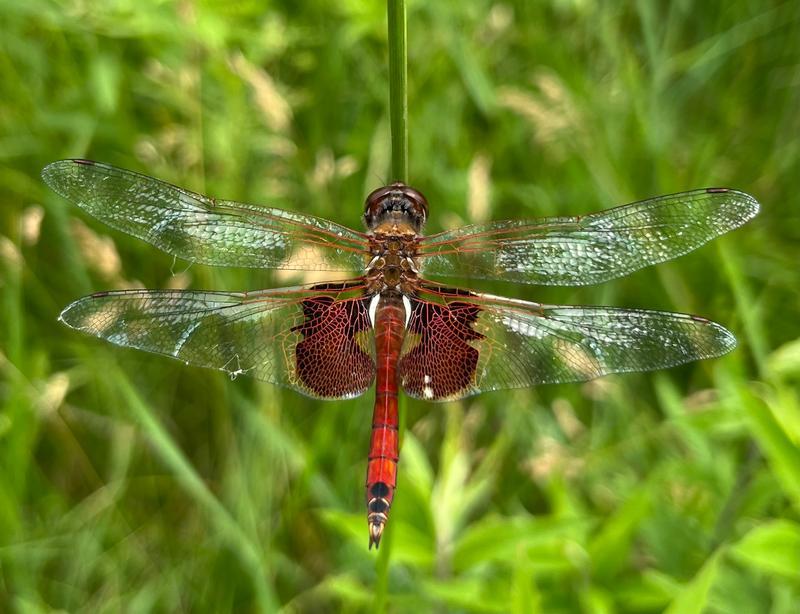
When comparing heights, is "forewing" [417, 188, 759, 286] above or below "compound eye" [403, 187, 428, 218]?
below

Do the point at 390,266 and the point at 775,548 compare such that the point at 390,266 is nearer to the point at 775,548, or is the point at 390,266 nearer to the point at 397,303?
the point at 397,303

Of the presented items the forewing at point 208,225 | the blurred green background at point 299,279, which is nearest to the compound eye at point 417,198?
the forewing at point 208,225

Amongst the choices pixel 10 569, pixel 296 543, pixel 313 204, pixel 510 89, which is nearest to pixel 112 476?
pixel 10 569

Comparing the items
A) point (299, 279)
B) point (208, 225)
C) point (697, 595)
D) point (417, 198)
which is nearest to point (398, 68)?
point (417, 198)

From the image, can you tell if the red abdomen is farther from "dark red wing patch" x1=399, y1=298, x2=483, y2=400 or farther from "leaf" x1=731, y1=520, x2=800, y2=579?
"leaf" x1=731, y1=520, x2=800, y2=579

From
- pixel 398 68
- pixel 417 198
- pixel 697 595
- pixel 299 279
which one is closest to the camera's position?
pixel 398 68

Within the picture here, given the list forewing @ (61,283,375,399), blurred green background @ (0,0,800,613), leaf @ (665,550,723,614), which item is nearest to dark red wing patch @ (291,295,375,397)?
forewing @ (61,283,375,399)
